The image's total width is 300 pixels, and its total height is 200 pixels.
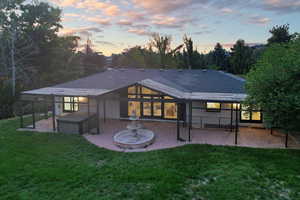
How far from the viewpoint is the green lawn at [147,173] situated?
248 inches

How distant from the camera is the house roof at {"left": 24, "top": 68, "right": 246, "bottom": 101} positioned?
42.6 ft

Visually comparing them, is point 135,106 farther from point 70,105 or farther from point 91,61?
point 91,61

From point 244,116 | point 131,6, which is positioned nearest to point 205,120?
point 244,116

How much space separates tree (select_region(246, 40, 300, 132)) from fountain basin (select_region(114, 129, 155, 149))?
16.2ft

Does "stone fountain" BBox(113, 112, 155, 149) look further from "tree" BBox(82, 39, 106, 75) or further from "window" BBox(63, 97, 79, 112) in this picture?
"tree" BBox(82, 39, 106, 75)

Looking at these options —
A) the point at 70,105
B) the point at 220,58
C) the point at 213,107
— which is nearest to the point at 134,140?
the point at 213,107

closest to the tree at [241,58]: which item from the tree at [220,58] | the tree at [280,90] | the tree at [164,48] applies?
the tree at [220,58]

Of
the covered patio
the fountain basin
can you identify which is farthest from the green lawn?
the fountain basin

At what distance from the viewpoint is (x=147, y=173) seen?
749 centimetres

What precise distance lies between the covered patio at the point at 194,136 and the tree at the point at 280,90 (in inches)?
78.2

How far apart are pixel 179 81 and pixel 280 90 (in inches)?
331

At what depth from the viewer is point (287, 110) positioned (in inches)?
329

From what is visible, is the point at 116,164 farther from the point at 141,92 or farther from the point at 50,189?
the point at 141,92

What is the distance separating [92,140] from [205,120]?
22.7 feet
